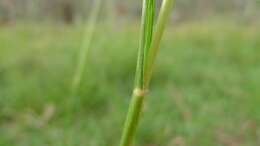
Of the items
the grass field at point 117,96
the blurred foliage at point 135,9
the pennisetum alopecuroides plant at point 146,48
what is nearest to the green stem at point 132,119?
the pennisetum alopecuroides plant at point 146,48

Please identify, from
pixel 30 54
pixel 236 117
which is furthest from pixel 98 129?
pixel 30 54

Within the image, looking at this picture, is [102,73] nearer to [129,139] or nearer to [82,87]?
[82,87]

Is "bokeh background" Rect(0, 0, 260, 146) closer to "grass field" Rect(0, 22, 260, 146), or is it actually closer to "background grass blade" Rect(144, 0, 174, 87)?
"grass field" Rect(0, 22, 260, 146)

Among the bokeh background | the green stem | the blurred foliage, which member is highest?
the green stem

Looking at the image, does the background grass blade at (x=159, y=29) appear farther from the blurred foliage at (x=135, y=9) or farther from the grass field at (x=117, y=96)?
the blurred foliage at (x=135, y=9)

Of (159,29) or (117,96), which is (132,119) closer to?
(159,29)

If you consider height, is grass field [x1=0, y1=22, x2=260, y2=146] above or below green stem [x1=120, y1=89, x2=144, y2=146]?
below

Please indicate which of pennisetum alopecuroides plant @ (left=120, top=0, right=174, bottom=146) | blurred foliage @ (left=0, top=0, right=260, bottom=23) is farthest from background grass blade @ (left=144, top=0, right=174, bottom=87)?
blurred foliage @ (left=0, top=0, right=260, bottom=23)
